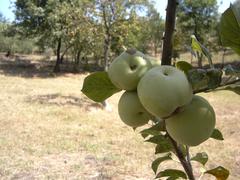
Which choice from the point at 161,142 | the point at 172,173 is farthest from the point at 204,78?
the point at 172,173

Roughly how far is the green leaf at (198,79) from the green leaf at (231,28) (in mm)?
76

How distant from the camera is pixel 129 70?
573 mm

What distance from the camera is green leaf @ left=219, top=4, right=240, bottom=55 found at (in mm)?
569

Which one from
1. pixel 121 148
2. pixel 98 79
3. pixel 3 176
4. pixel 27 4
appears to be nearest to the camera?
pixel 98 79

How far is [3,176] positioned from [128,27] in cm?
593

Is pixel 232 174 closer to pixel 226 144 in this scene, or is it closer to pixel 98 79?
pixel 226 144

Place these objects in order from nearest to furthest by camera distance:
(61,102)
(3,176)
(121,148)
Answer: (3,176)
(121,148)
(61,102)

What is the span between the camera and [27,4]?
645 inches

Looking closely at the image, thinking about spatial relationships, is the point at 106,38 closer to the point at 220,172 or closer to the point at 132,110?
the point at 220,172

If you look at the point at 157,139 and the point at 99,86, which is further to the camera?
the point at 157,139

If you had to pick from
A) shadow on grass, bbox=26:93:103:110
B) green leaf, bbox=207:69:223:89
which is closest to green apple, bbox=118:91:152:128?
green leaf, bbox=207:69:223:89

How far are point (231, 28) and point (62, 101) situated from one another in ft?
28.3

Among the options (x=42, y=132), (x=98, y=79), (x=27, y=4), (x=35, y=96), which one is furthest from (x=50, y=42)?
(x=98, y=79)

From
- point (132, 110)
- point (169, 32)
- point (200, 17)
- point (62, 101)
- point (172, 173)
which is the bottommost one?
point (62, 101)
